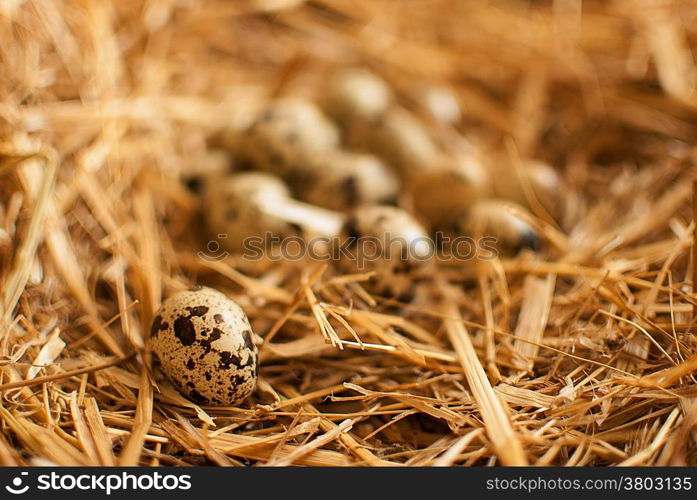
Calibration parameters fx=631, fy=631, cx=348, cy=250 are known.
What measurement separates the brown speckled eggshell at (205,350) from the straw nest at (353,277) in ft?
0.15

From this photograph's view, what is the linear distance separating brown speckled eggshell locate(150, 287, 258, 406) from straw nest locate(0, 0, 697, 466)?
0.05 m

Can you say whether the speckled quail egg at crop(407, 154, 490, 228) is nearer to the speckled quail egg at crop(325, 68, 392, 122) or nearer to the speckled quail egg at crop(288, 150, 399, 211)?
the speckled quail egg at crop(288, 150, 399, 211)

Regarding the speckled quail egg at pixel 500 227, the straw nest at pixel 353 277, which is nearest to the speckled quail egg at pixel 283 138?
the straw nest at pixel 353 277

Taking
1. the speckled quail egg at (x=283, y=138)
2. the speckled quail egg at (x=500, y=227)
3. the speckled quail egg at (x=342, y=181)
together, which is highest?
the speckled quail egg at (x=283, y=138)

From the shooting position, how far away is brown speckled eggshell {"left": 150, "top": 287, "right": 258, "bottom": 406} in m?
1.18

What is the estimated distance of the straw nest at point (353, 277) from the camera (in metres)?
1.13

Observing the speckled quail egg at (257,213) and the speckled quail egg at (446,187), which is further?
the speckled quail egg at (446,187)

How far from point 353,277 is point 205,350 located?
36 centimetres

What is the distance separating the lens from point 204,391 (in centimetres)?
120

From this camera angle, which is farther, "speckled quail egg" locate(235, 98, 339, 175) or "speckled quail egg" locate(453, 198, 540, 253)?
"speckled quail egg" locate(235, 98, 339, 175)

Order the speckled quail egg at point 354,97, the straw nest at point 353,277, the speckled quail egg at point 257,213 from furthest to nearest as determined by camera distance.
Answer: the speckled quail egg at point 354,97, the speckled quail egg at point 257,213, the straw nest at point 353,277

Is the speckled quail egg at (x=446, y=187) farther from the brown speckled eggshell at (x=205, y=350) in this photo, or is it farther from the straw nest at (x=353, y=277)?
the brown speckled eggshell at (x=205, y=350)

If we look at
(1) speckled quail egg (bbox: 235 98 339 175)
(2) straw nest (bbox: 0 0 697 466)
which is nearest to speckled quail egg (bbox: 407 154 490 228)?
(2) straw nest (bbox: 0 0 697 466)
